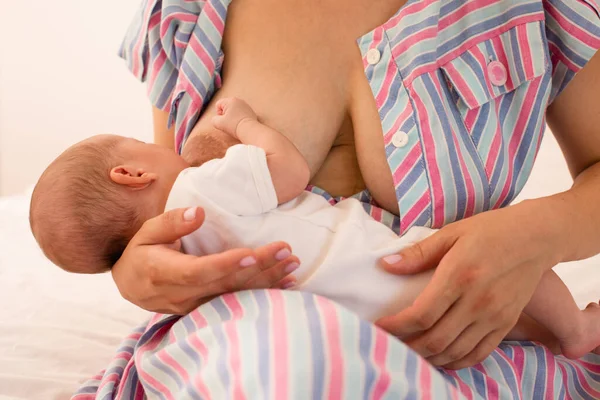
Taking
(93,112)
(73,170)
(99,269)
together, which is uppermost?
(73,170)

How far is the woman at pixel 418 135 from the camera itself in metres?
0.64

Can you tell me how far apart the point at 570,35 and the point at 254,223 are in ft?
1.54

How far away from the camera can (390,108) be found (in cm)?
83

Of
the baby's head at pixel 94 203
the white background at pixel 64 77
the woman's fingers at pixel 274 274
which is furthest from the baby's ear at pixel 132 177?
the white background at pixel 64 77

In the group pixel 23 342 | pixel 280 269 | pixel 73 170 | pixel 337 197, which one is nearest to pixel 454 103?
pixel 337 197

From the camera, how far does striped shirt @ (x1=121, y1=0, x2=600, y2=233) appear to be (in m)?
0.79

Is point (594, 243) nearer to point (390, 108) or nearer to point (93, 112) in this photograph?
point (390, 108)

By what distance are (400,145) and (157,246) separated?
0.33 metres

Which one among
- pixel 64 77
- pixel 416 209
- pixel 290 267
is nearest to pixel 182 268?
pixel 290 267

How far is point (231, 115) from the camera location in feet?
2.70

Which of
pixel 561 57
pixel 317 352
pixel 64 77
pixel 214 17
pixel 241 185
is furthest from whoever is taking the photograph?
pixel 64 77

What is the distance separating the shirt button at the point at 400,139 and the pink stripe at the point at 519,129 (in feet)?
0.46

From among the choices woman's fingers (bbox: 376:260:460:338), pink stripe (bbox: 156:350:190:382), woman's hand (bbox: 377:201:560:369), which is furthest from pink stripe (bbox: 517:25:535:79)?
pink stripe (bbox: 156:350:190:382)

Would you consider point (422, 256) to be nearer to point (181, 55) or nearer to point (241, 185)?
point (241, 185)
